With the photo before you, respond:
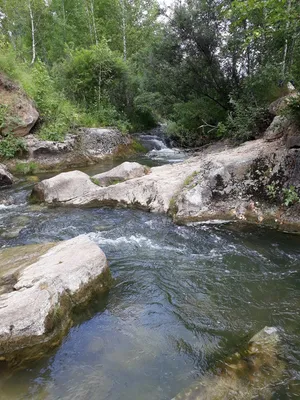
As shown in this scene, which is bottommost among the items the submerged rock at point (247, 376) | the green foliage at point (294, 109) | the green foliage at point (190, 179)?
the submerged rock at point (247, 376)

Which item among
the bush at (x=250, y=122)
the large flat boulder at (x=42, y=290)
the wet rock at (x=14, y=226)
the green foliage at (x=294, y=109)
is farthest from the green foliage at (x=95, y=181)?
the green foliage at (x=294, y=109)

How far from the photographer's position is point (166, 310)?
4.00 m

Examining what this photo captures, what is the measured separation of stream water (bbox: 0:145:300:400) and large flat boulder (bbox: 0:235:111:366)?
18 centimetres

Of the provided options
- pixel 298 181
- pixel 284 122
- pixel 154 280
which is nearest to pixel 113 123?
pixel 284 122

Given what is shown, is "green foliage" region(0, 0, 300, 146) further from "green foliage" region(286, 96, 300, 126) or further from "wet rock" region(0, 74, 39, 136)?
"wet rock" region(0, 74, 39, 136)

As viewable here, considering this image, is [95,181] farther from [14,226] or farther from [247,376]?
[247,376]

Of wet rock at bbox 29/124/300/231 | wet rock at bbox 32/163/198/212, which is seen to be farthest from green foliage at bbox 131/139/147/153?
wet rock at bbox 29/124/300/231

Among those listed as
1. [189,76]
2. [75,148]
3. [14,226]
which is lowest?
[14,226]

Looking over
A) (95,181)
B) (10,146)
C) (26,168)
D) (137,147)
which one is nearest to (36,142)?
(10,146)

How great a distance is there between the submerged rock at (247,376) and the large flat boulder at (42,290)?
5.11 feet

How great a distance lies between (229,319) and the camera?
12.3 ft

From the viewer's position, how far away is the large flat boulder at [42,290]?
10.0ft

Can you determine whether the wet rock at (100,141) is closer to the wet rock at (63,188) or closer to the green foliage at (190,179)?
the wet rock at (63,188)

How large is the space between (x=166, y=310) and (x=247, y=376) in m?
1.38
